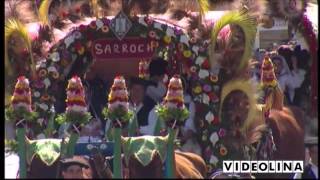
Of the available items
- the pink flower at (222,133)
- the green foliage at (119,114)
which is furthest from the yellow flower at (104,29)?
the green foliage at (119,114)

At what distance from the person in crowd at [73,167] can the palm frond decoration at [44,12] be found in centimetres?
213

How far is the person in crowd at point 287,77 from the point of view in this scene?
7895 millimetres

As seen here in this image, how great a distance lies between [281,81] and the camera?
26.4 ft

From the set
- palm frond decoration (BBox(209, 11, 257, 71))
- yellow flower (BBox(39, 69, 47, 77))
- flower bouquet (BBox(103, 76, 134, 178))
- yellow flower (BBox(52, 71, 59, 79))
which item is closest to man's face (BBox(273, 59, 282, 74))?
palm frond decoration (BBox(209, 11, 257, 71))

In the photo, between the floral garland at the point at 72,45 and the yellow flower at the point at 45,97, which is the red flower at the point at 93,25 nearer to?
the floral garland at the point at 72,45

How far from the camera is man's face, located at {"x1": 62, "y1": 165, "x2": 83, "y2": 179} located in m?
5.07

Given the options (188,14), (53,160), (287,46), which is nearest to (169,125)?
(53,160)

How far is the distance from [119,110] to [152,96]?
2.28 m

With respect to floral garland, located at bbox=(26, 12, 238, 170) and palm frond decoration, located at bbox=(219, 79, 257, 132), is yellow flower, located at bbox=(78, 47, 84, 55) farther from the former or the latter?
palm frond decoration, located at bbox=(219, 79, 257, 132)

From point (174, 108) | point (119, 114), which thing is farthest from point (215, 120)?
point (119, 114)

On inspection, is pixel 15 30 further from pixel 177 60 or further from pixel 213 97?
pixel 213 97

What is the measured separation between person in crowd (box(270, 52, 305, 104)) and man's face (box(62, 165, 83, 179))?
3.31 m

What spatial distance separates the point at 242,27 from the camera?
6555mm

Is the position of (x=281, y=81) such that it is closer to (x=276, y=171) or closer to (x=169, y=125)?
(x=276, y=171)
